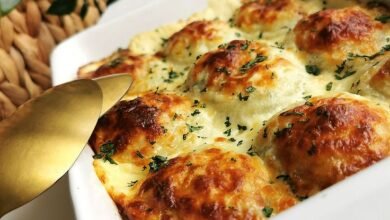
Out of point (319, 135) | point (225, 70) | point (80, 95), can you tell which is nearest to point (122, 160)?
point (80, 95)

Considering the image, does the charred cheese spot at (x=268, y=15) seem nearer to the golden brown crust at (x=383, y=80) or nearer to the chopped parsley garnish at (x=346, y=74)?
the chopped parsley garnish at (x=346, y=74)

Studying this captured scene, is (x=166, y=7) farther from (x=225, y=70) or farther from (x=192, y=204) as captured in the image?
(x=192, y=204)

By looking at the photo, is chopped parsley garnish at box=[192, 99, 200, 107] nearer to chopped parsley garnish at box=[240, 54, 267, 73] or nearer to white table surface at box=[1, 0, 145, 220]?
chopped parsley garnish at box=[240, 54, 267, 73]

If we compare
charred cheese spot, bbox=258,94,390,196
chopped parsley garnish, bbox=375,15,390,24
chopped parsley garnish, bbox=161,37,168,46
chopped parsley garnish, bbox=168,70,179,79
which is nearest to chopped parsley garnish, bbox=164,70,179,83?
chopped parsley garnish, bbox=168,70,179,79

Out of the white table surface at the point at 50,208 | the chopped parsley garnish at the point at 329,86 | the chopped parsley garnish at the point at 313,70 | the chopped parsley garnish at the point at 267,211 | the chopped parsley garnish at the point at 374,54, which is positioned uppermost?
the chopped parsley garnish at the point at 374,54

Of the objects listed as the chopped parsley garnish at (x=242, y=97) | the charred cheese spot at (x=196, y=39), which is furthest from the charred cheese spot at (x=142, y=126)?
the charred cheese spot at (x=196, y=39)

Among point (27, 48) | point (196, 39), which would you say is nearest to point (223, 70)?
point (196, 39)
